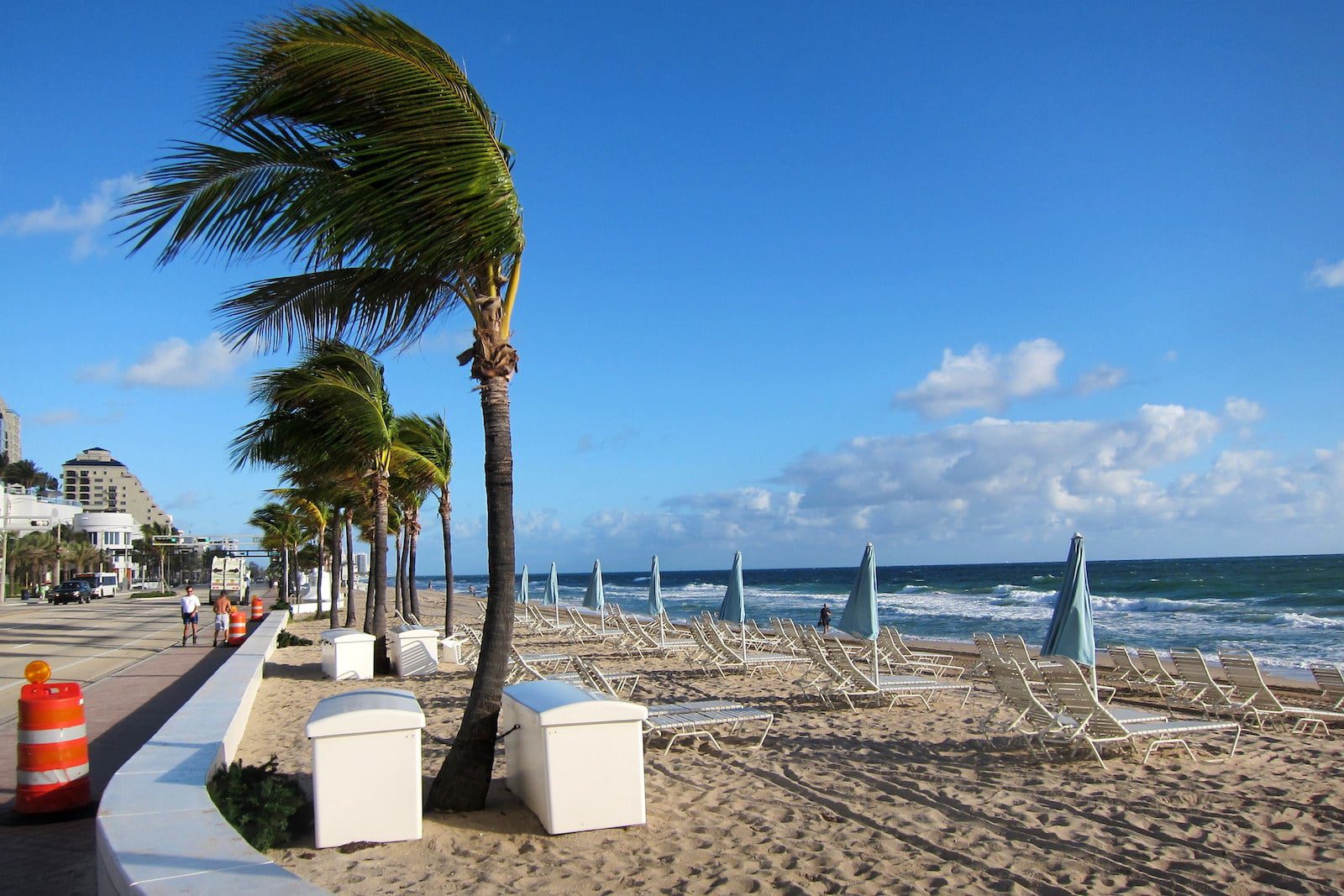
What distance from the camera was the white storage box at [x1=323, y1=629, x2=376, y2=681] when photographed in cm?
1246

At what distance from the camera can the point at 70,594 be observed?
4859 cm

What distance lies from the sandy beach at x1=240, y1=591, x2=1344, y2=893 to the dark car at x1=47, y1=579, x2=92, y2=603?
1913 inches

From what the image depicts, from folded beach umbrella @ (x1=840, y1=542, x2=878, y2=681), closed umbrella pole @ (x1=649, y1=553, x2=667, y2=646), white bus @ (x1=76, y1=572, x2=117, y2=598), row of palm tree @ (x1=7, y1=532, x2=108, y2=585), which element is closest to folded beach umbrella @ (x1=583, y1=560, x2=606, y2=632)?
closed umbrella pole @ (x1=649, y1=553, x2=667, y2=646)

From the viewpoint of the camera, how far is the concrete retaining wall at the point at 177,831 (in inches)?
115

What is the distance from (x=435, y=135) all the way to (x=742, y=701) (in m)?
7.49

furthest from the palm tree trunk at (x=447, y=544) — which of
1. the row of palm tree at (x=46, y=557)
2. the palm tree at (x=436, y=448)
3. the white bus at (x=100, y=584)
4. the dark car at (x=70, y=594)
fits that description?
the row of palm tree at (x=46, y=557)

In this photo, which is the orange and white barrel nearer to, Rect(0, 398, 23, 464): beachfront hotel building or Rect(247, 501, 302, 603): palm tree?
Rect(247, 501, 302, 603): palm tree

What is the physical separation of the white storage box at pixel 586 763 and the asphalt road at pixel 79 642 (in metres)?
7.19

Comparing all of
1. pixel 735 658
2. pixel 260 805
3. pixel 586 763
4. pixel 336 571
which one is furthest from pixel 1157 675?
pixel 336 571

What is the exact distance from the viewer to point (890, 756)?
7.46 m

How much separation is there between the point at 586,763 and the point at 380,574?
926 centimetres

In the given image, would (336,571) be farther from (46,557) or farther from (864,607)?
(46,557)

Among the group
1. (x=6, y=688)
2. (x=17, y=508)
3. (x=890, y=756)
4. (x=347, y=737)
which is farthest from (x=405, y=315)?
(x=17, y=508)

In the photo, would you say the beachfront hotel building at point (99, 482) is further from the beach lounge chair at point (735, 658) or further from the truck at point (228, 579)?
the beach lounge chair at point (735, 658)
